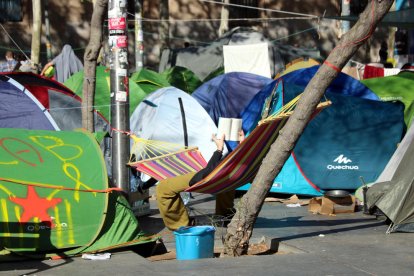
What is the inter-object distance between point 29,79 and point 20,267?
6.74 m

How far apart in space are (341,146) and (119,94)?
445 cm

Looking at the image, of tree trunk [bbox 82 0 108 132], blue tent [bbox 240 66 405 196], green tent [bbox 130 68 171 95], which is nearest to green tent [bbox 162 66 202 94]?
green tent [bbox 130 68 171 95]

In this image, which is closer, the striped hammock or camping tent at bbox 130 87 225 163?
the striped hammock

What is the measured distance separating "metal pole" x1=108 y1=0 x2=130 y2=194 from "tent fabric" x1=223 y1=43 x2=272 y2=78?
13446mm

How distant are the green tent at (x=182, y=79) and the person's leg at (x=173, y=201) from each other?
11415 millimetres

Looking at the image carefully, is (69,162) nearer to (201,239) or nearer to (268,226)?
(201,239)

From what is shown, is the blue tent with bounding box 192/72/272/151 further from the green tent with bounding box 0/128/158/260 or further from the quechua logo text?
the green tent with bounding box 0/128/158/260

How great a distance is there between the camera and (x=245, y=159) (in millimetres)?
9188

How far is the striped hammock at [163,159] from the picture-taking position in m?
10.1

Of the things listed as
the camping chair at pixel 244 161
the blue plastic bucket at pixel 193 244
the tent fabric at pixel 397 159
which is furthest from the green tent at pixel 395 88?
the blue plastic bucket at pixel 193 244

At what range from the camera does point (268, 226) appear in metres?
10.6

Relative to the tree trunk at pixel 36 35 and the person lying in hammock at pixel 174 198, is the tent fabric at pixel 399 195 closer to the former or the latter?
the person lying in hammock at pixel 174 198

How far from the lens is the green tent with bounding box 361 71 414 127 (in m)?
15.4

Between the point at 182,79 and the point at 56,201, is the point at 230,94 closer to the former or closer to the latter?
the point at 182,79
